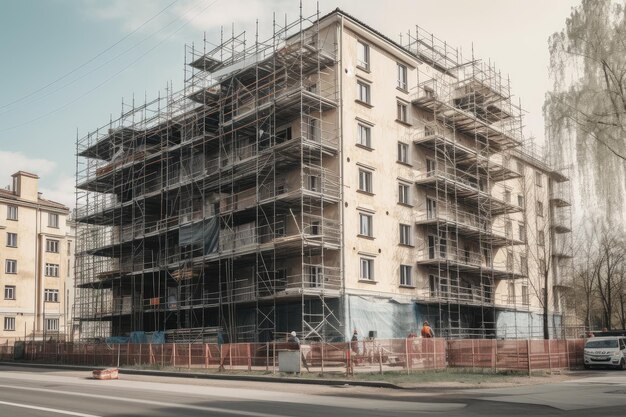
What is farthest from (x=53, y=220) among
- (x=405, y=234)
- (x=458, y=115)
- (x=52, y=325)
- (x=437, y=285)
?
A: (x=458, y=115)

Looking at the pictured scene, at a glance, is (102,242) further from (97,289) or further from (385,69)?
(385,69)

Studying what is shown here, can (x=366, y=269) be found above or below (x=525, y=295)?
above

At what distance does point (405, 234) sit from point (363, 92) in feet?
28.9

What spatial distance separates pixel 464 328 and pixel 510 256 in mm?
11521

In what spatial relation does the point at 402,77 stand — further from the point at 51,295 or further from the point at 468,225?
the point at 51,295

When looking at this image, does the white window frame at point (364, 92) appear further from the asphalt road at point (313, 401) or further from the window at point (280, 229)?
the asphalt road at point (313, 401)

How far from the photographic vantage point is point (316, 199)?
114 feet

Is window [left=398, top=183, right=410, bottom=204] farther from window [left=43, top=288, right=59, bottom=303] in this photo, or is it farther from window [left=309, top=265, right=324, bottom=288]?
window [left=43, top=288, right=59, bottom=303]

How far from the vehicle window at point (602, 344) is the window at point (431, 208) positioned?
13.0 m

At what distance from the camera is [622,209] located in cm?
2242

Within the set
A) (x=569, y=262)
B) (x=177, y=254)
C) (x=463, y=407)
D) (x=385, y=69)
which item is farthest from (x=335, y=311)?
(x=569, y=262)

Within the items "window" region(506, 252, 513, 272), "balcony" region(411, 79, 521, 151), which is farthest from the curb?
"window" region(506, 252, 513, 272)

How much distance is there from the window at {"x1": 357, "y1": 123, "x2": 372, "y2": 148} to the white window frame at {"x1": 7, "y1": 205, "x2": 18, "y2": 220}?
41.3 metres

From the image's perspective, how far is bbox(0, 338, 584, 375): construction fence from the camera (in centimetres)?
2525
